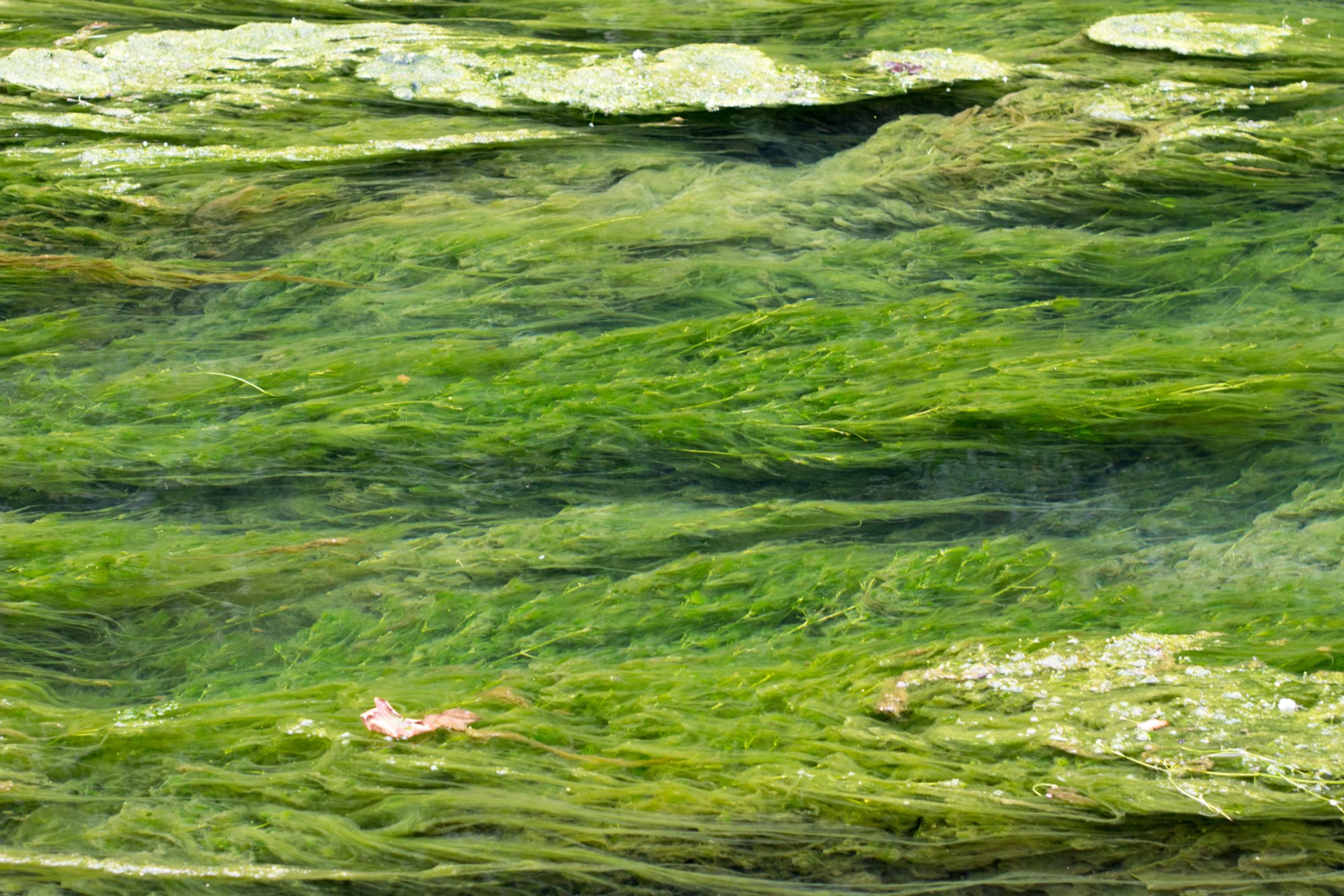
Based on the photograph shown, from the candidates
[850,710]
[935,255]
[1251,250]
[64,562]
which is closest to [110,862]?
[64,562]

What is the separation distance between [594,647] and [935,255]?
1669mm

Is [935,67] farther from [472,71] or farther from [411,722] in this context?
[411,722]

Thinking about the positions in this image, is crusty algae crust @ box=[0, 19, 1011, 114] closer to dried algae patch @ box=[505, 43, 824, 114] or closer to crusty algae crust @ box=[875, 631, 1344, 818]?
dried algae patch @ box=[505, 43, 824, 114]

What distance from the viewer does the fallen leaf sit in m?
1.88

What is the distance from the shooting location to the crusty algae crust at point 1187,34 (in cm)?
333

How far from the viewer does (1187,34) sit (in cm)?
339

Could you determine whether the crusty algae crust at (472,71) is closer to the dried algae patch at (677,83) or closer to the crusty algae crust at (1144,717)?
the dried algae patch at (677,83)

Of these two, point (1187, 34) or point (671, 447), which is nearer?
point (671, 447)

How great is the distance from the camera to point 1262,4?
356 cm

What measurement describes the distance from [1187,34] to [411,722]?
3.47 meters

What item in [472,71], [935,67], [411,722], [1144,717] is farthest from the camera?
[472,71]

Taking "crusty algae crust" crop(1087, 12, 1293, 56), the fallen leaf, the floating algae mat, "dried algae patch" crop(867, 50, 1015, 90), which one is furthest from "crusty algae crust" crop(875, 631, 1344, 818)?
"crusty algae crust" crop(1087, 12, 1293, 56)

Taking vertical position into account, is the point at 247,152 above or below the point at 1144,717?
above

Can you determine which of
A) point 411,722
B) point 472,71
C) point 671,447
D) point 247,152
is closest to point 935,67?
point 472,71
